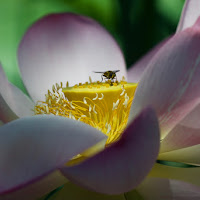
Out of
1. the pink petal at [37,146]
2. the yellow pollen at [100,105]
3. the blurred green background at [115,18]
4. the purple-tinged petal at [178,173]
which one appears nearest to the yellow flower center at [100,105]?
the yellow pollen at [100,105]

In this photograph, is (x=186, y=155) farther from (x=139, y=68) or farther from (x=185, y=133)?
(x=139, y=68)

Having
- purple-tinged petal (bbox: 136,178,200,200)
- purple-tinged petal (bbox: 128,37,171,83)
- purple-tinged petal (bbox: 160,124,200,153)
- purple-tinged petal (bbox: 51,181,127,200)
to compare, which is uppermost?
purple-tinged petal (bbox: 160,124,200,153)

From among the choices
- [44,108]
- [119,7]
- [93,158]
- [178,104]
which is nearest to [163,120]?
[178,104]

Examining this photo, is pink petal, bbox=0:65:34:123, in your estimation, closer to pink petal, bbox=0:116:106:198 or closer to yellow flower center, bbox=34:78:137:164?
yellow flower center, bbox=34:78:137:164

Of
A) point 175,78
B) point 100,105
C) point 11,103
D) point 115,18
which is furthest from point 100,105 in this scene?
point 115,18

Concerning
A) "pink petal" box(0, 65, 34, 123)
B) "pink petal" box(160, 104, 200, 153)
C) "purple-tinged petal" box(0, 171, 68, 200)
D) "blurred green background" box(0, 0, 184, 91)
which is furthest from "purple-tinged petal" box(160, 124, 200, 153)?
"blurred green background" box(0, 0, 184, 91)

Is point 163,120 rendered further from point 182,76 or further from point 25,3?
point 25,3
